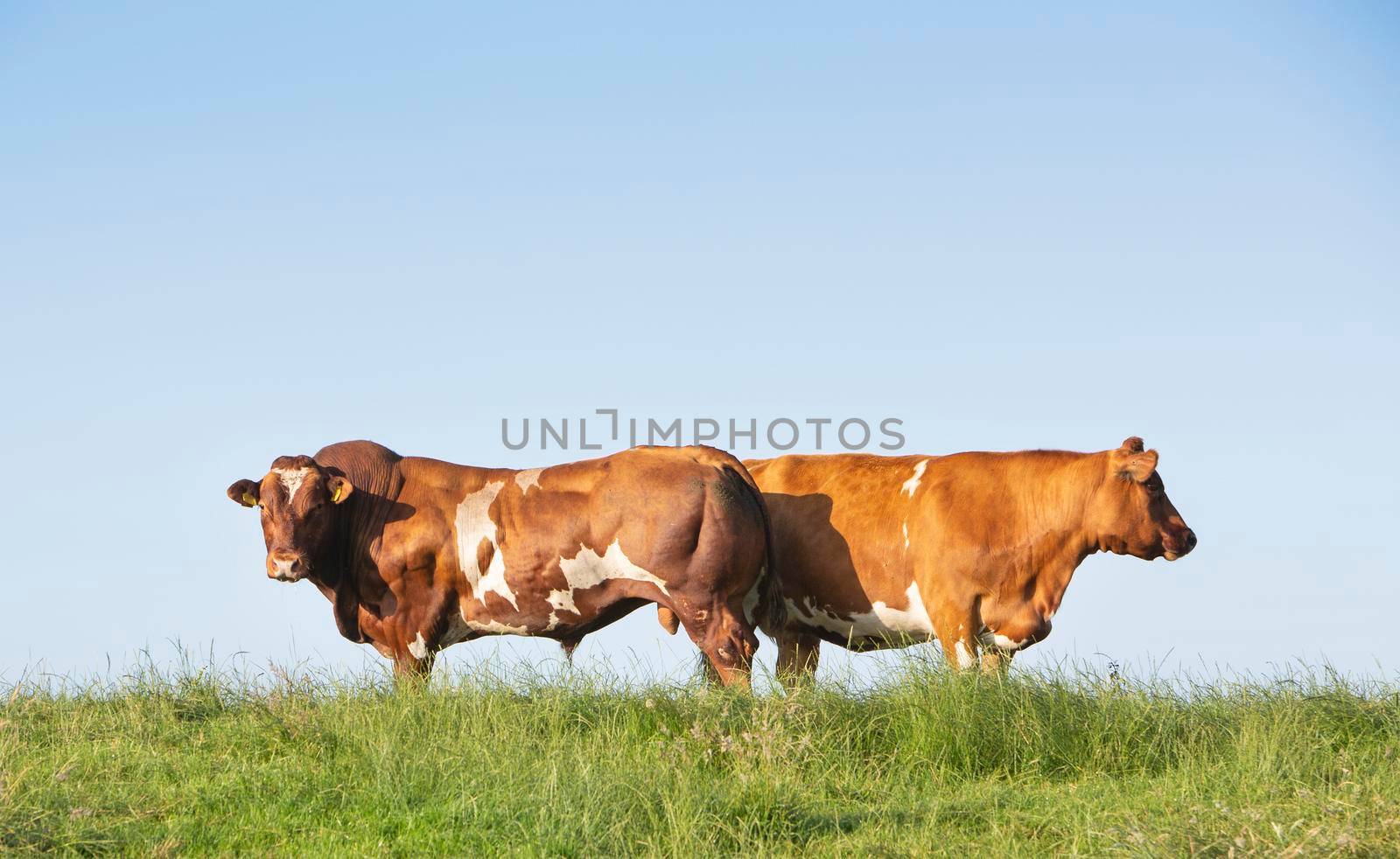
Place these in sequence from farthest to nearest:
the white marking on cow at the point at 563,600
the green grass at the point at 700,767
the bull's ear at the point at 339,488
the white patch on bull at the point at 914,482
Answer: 1. the white patch on bull at the point at 914,482
2. the bull's ear at the point at 339,488
3. the white marking on cow at the point at 563,600
4. the green grass at the point at 700,767

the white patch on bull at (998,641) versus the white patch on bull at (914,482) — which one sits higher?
the white patch on bull at (914,482)

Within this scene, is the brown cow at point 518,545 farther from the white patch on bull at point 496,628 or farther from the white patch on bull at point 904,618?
the white patch on bull at point 904,618

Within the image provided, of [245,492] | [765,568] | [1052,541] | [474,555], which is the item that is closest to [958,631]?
[1052,541]

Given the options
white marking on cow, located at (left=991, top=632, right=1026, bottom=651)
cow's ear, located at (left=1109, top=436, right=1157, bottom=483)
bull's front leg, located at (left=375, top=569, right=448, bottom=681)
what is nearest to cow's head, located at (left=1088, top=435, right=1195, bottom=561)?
cow's ear, located at (left=1109, top=436, right=1157, bottom=483)

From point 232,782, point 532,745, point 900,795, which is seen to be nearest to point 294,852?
point 232,782

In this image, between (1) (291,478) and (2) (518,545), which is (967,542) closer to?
(2) (518,545)

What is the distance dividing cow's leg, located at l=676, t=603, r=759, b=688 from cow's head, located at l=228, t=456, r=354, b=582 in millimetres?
3115

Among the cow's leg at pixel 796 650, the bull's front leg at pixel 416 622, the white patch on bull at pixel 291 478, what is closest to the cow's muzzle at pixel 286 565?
the white patch on bull at pixel 291 478

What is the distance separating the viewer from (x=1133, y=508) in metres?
12.4

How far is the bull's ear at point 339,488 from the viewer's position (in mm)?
11781

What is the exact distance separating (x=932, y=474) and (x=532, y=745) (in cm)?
534

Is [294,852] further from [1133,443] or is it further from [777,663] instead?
[1133,443]

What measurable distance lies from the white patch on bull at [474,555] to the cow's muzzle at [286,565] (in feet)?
4.27

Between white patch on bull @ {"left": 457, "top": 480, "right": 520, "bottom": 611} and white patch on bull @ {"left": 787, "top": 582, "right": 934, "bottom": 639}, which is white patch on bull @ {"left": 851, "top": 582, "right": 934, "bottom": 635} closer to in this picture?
white patch on bull @ {"left": 787, "top": 582, "right": 934, "bottom": 639}
